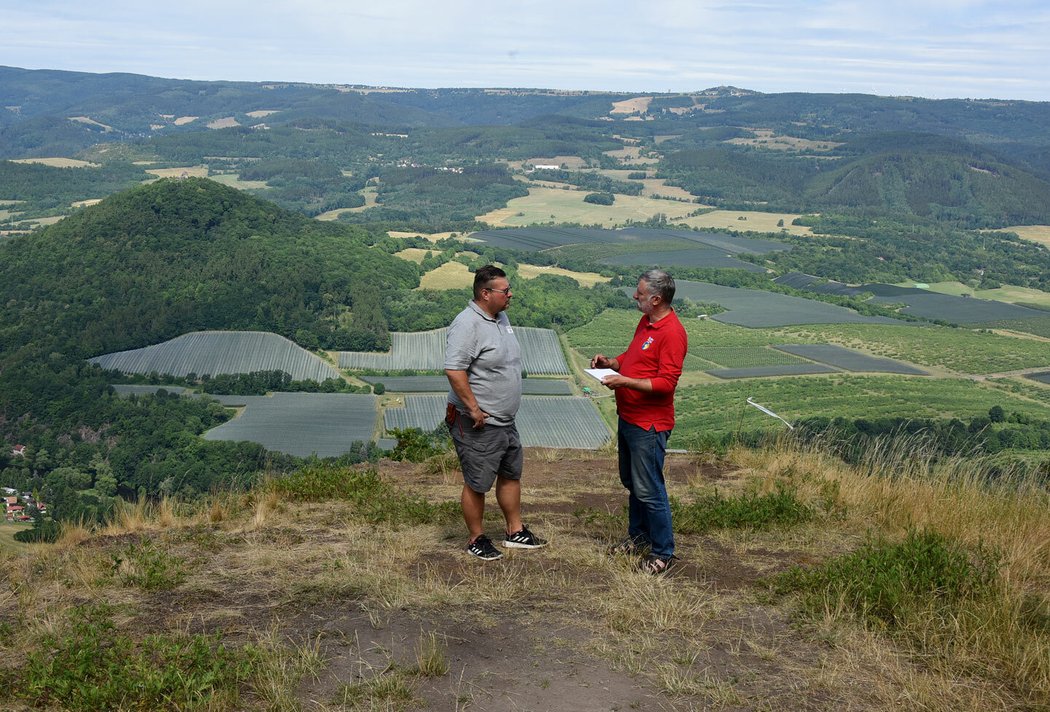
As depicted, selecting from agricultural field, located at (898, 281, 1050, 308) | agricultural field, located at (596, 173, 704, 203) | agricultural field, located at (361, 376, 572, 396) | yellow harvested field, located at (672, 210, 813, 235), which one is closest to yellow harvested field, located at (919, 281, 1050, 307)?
agricultural field, located at (898, 281, 1050, 308)

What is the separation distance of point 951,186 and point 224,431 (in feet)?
544

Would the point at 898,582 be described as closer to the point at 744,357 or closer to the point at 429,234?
the point at 744,357

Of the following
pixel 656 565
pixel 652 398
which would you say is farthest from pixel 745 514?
pixel 652 398

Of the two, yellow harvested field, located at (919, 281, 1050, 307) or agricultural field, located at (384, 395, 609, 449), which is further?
yellow harvested field, located at (919, 281, 1050, 307)

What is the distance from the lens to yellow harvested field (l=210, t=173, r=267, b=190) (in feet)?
541

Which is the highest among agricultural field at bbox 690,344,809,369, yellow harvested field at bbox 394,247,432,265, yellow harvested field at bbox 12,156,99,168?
yellow harvested field at bbox 12,156,99,168

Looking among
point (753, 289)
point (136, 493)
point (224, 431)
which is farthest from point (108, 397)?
point (753, 289)

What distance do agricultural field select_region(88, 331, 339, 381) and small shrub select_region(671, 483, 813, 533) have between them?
4763 centimetres

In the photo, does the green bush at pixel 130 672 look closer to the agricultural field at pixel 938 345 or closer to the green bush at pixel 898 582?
the green bush at pixel 898 582

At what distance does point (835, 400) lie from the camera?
164ft

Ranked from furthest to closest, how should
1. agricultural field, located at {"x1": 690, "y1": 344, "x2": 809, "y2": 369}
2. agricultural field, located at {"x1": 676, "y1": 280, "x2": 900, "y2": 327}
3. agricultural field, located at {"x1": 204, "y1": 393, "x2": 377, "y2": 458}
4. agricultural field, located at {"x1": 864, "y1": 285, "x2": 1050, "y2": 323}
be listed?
agricultural field, located at {"x1": 864, "y1": 285, "x2": 1050, "y2": 323} < agricultural field, located at {"x1": 676, "y1": 280, "x2": 900, "y2": 327} < agricultural field, located at {"x1": 690, "y1": 344, "x2": 809, "y2": 369} < agricultural field, located at {"x1": 204, "y1": 393, "x2": 377, "y2": 458}

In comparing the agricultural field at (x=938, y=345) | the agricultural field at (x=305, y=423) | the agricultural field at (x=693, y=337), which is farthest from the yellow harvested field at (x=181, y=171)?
the agricultural field at (x=305, y=423)

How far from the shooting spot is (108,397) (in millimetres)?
46688

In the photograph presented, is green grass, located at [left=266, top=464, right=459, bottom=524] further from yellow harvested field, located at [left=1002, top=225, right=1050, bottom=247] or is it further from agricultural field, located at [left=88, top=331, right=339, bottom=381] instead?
yellow harvested field, located at [left=1002, top=225, right=1050, bottom=247]
